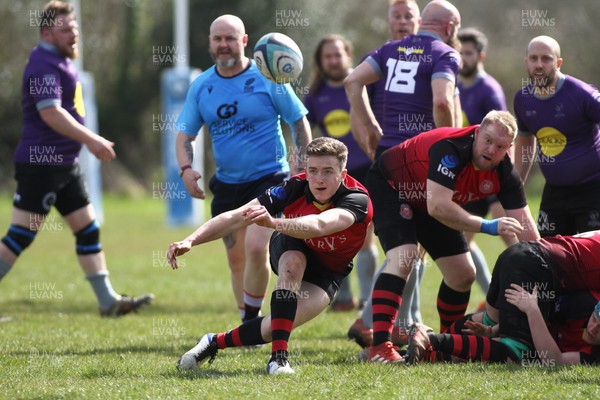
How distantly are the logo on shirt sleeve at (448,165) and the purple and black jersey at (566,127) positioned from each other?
1464 mm

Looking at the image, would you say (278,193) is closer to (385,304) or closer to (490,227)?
(385,304)

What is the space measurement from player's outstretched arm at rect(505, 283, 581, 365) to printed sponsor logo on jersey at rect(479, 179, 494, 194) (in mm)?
684

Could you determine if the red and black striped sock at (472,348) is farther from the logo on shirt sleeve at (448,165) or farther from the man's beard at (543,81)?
the man's beard at (543,81)

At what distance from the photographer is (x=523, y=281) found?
18.9 feet

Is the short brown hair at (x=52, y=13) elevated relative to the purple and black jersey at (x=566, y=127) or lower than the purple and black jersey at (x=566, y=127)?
elevated

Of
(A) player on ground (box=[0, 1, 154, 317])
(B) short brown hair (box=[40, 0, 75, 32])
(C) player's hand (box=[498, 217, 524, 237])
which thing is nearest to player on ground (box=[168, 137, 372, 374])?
(C) player's hand (box=[498, 217, 524, 237])

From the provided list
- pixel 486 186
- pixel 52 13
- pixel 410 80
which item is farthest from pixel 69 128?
pixel 486 186

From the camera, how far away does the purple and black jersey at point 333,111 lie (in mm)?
9430

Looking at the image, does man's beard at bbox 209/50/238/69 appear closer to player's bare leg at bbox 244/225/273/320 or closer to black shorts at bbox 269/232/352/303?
player's bare leg at bbox 244/225/273/320

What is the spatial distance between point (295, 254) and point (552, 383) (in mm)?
1695

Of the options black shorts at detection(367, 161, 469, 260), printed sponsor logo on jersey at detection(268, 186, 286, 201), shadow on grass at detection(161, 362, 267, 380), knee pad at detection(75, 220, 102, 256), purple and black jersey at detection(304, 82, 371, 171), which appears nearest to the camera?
shadow on grass at detection(161, 362, 267, 380)

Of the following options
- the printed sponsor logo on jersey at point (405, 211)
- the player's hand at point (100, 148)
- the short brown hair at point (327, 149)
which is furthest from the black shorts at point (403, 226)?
the player's hand at point (100, 148)

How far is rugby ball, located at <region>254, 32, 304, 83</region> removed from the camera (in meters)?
6.76

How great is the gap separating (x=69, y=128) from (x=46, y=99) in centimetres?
34
